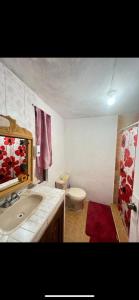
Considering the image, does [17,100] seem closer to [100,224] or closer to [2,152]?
[2,152]

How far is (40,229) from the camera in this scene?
27.5 inches

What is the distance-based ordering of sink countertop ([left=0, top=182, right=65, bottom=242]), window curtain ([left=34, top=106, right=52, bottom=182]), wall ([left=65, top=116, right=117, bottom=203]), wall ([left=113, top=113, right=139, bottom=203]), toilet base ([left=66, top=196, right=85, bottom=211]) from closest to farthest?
sink countertop ([left=0, top=182, right=65, bottom=242]) < window curtain ([left=34, top=106, right=52, bottom=182]) < wall ([left=113, top=113, right=139, bottom=203]) < toilet base ([left=66, top=196, right=85, bottom=211]) < wall ([left=65, top=116, right=117, bottom=203])

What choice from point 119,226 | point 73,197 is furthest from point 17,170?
point 119,226

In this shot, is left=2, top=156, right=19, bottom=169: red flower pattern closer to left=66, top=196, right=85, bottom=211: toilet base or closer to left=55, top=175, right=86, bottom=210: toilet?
left=55, top=175, right=86, bottom=210: toilet

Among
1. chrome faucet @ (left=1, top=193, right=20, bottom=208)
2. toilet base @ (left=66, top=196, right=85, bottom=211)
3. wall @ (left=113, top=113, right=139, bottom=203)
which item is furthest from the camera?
toilet base @ (left=66, top=196, right=85, bottom=211)

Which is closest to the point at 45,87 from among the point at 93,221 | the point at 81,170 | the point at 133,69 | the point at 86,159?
the point at 133,69

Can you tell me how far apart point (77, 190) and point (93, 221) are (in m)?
0.62

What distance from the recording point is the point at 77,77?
3.23 feet

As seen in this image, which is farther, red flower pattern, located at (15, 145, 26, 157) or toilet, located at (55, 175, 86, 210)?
toilet, located at (55, 175, 86, 210)

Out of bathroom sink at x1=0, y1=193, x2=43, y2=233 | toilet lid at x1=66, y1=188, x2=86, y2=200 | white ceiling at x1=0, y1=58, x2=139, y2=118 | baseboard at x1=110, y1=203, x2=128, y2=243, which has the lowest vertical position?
baseboard at x1=110, y1=203, x2=128, y2=243

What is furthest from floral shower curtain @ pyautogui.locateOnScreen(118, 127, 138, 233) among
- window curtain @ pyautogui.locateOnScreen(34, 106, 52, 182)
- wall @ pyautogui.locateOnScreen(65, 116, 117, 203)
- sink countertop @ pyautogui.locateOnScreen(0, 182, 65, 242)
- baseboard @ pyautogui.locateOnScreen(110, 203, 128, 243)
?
window curtain @ pyautogui.locateOnScreen(34, 106, 52, 182)

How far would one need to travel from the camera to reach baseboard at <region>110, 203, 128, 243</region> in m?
Answer: 1.49

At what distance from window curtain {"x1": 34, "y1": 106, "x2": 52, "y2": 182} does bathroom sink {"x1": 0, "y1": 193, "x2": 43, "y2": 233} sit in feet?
1.45
